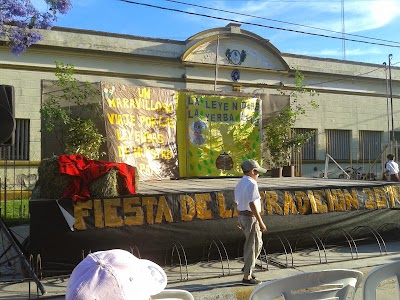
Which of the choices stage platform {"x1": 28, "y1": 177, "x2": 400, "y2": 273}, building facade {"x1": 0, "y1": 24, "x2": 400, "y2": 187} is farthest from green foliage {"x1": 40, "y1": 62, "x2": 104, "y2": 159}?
building facade {"x1": 0, "y1": 24, "x2": 400, "y2": 187}

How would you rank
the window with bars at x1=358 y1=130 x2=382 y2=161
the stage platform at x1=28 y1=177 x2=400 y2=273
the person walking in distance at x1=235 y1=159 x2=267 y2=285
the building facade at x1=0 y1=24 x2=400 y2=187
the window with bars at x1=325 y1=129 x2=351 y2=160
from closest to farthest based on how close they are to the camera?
the person walking in distance at x1=235 y1=159 x2=267 y2=285 < the stage platform at x1=28 y1=177 x2=400 y2=273 < the building facade at x1=0 y1=24 x2=400 y2=187 < the window with bars at x1=325 y1=129 x2=351 y2=160 < the window with bars at x1=358 y1=130 x2=382 y2=161

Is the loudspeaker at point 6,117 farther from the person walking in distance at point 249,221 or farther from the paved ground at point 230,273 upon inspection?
the person walking in distance at point 249,221

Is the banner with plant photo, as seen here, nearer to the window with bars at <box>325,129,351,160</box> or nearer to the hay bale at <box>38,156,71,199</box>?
the hay bale at <box>38,156,71,199</box>

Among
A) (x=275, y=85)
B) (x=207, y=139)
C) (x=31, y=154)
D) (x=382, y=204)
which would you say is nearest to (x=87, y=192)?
(x=207, y=139)

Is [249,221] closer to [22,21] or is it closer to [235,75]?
[22,21]

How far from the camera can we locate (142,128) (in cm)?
998

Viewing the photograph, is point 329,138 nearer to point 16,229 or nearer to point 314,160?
point 314,160

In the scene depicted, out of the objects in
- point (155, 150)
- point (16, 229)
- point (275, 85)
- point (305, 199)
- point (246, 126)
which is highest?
point (275, 85)

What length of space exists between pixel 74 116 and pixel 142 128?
5.02 ft

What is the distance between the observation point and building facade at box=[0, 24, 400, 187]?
15.8m

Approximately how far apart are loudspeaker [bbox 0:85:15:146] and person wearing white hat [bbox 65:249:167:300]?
491 centimetres

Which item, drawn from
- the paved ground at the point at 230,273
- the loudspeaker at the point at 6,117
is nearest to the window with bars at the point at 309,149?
the paved ground at the point at 230,273

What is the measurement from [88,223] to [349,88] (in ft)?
64.7

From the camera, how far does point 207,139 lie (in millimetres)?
10836
